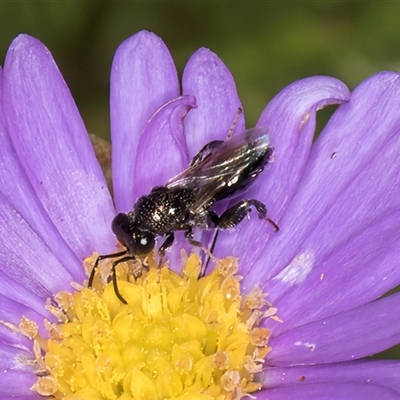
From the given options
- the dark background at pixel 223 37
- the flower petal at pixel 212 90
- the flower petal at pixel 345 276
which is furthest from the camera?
the dark background at pixel 223 37

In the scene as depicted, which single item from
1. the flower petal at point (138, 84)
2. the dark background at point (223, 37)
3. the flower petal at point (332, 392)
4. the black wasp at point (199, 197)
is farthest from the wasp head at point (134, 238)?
the dark background at point (223, 37)

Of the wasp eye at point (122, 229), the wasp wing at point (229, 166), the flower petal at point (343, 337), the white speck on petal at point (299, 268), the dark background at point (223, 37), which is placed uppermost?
the dark background at point (223, 37)

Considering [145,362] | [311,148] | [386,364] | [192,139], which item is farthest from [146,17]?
[386,364]

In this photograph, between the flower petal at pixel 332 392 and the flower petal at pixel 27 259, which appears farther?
the flower petal at pixel 27 259

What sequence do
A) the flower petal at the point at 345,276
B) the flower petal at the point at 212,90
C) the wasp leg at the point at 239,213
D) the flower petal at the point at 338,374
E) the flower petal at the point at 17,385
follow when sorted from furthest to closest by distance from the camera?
1. the flower petal at the point at 212,90
2. the wasp leg at the point at 239,213
3. the flower petal at the point at 17,385
4. the flower petal at the point at 345,276
5. the flower petal at the point at 338,374

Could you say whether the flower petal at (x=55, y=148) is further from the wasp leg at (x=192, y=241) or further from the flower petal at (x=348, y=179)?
the flower petal at (x=348, y=179)

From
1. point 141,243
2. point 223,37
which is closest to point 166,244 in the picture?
point 141,243

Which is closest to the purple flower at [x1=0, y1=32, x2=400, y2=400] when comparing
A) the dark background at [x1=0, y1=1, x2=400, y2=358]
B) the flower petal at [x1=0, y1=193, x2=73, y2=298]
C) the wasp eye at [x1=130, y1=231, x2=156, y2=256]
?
the flower petal at [x1=0, y1=193, x2=73, y2=298]

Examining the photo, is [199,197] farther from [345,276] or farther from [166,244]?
[345,276]

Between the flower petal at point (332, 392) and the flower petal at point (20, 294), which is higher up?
the flower petal at point (20, 294)
